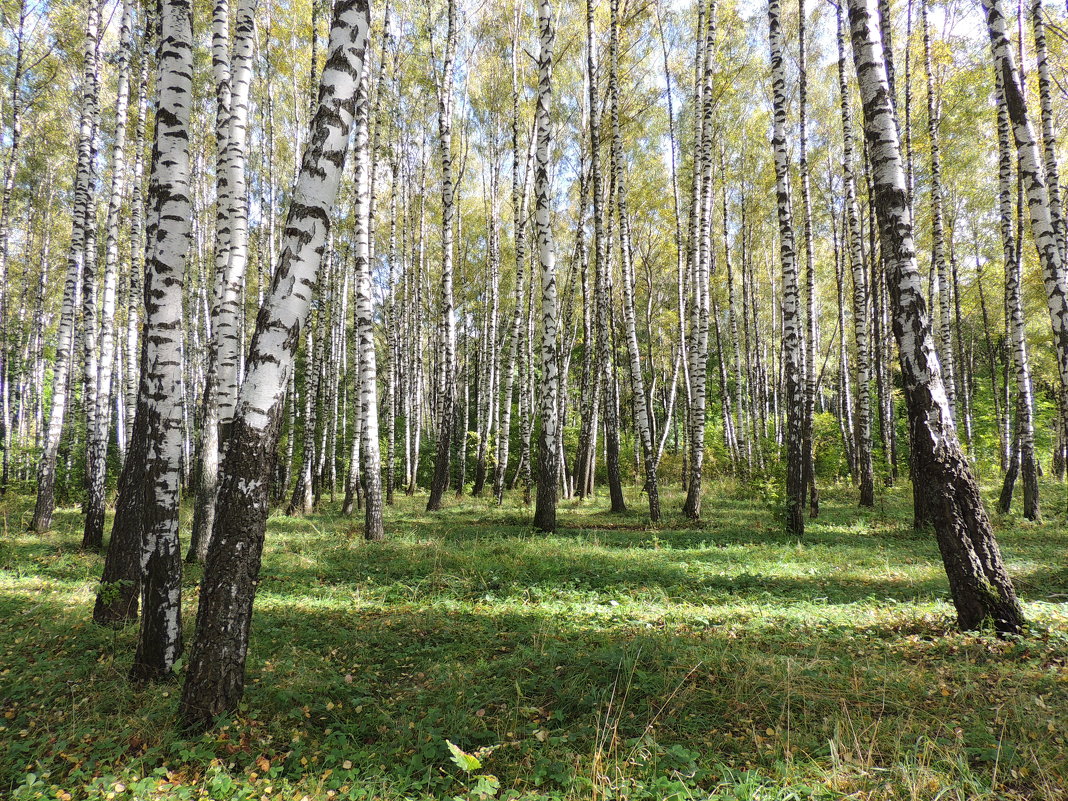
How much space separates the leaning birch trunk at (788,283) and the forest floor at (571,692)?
90.3 inches

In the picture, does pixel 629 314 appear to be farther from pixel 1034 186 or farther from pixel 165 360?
pixel 165 360

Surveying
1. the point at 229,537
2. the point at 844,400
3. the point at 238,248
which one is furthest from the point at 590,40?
the point at 844,400

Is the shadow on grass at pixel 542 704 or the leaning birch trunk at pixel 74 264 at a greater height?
the leaning birch trunk at pixel 74 264

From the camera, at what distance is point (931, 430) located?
13.4ft

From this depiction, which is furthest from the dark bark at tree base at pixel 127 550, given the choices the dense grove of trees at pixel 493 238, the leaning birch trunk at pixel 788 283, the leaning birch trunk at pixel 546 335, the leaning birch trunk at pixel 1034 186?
the leaning birch trunk at pixel 1034 186

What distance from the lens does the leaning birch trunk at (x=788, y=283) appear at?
8.27 meters

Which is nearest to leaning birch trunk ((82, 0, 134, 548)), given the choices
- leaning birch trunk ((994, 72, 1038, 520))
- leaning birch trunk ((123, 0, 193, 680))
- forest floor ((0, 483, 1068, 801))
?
forest floor ((0, 483, 1068, 801))

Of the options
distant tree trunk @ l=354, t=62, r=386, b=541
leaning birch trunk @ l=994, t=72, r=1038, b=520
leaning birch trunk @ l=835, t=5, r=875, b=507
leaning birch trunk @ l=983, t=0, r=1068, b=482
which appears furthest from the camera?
leaning birch trunk @ l=835, t=5, r=875, b=507

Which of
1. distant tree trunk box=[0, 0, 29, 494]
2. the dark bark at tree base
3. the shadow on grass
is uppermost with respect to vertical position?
distant tree trunk box=[0, 0, 29, 494]

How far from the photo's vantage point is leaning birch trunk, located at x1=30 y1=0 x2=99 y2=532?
887 centimetres

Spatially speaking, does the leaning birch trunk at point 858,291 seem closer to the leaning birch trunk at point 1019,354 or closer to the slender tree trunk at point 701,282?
the leaning birch trunk at point 1019,354

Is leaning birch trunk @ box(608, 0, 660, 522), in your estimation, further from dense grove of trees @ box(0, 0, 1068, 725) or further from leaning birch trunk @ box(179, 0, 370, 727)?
leaning birch trunk @ box(179, 0, 370, 727)

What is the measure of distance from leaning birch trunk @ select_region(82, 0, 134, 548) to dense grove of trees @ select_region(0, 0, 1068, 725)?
0.07 m

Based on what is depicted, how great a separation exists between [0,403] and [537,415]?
74.5 feet
